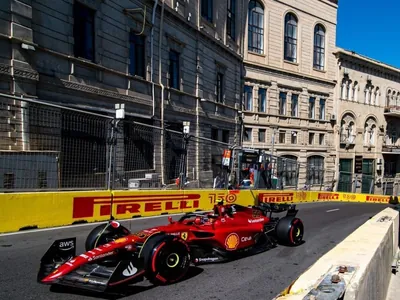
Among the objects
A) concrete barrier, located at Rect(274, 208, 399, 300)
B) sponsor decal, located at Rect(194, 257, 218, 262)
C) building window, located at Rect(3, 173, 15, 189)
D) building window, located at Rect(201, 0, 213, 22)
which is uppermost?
building window, located at Rect(201, 0, 213, 22)

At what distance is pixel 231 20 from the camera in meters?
34.0

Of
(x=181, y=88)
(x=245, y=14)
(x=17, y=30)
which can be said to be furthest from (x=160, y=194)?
(x=245, y=14)

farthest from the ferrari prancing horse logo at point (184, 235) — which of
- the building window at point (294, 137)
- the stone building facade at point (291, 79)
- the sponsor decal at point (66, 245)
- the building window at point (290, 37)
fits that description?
the building window at point (290, 37)

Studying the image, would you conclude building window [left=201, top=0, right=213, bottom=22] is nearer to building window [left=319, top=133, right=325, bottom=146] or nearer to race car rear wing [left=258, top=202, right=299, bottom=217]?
building window [left=319, top=133, right=325, bottom=146]

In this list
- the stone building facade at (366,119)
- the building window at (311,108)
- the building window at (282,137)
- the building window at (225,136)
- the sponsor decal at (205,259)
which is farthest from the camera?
the stone building facade at (366,119)

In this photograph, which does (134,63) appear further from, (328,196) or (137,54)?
(328,196)

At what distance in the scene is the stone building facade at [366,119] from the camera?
1701 inches

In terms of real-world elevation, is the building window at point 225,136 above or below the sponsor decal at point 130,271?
above

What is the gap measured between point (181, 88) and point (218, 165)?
1006cm

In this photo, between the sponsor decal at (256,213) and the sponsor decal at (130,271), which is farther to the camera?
the sponsor decal at (256,213)

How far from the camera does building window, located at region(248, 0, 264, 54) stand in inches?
1447

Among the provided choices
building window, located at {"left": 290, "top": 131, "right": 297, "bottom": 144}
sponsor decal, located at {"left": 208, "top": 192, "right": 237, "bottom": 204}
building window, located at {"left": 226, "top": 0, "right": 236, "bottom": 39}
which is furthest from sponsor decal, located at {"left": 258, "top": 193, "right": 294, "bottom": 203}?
building window, located at {"left": 290, "top": 131, "right": 297, "bottom": 144}

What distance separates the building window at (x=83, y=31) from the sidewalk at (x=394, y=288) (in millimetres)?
15102

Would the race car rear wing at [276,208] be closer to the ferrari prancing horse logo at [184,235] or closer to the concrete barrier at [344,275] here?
the ferrari prancing horse logo at [184,235]
